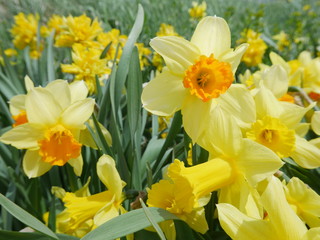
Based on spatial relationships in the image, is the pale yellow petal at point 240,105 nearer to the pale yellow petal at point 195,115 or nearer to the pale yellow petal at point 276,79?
the pale yellow petal at point 195,115

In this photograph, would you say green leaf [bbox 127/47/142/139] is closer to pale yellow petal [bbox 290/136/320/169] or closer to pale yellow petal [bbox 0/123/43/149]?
pale yellow petal [bbox 0/123/43/149]

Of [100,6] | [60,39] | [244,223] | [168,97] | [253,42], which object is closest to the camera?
[244,223]

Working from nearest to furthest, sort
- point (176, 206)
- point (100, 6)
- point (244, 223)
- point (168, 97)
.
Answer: point (244, 223) < point (176, 206) < point (168, 97) < point (100, 6)

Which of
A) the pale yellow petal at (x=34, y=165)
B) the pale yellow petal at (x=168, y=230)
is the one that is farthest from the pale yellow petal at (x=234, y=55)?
the pale yellow petal at (x=34, y=165)

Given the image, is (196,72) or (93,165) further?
(93,165)

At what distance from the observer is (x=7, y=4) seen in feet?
18.2

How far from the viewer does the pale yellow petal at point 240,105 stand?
96 centimetres

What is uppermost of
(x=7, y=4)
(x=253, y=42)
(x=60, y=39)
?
(x=60, y=39)

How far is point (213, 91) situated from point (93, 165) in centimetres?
61

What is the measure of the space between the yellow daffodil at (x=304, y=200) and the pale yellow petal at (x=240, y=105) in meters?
0.19

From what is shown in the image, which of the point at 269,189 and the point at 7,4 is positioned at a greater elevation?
the point at 269,189

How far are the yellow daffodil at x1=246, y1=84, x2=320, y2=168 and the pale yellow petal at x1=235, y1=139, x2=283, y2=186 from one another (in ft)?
0.49

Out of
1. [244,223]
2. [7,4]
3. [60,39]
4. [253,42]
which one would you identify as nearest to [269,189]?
[244,223]

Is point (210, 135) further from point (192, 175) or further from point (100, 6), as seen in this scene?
point (100, 6)
